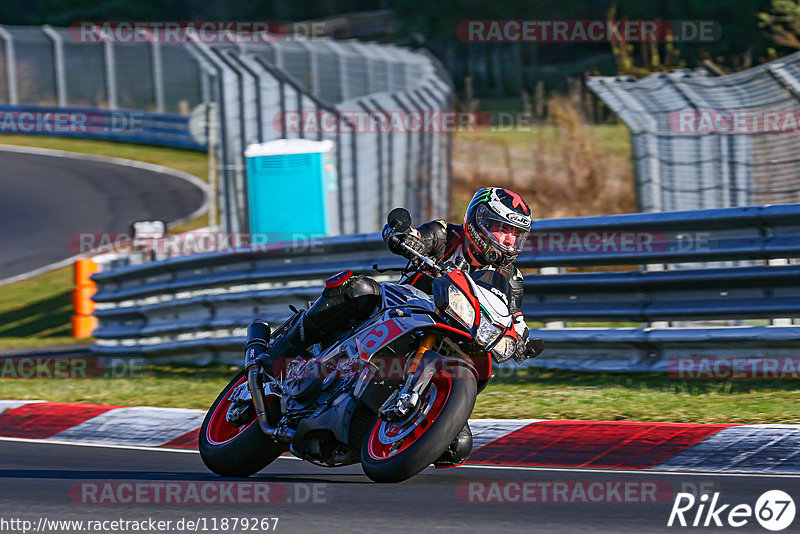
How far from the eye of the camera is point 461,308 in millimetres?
5293

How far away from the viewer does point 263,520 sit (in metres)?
4.73

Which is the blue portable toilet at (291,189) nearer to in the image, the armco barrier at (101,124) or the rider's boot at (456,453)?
the rider's boot at (456,453)

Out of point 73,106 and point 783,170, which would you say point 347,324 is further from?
point 73,106

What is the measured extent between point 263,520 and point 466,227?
1804mm

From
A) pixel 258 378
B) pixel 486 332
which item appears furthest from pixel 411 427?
pixel 258 378

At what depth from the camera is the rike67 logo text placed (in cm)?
454

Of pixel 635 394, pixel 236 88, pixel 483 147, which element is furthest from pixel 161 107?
pixel 635 394

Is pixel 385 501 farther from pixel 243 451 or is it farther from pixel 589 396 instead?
pixel 589 396

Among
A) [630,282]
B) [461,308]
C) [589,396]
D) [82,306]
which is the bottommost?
[82,306]

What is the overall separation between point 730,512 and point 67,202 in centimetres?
2014

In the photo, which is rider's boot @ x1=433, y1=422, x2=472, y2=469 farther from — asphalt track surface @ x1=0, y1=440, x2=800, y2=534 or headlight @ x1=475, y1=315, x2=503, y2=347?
headlight @ x1=475, y1=315, x2=503, y2=347

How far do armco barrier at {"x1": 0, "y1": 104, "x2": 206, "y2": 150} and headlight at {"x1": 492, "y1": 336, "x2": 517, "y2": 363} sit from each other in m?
26.0

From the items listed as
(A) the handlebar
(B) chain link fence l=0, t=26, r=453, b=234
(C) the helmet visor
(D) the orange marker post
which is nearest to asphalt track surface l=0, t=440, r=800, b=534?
(A) the handlebar

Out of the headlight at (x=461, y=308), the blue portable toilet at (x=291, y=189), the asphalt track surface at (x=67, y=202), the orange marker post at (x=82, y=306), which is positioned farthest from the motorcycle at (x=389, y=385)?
the asphalt track surface at (x=67, y=202)
